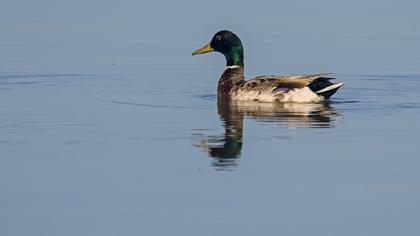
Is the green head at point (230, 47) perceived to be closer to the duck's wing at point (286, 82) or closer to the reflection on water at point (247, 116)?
the duck's wing at point (286, 82)

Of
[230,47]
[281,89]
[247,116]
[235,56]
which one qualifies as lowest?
[247,116]

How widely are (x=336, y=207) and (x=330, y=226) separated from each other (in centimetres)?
65

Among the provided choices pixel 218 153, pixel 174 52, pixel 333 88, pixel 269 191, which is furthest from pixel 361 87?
pixel 269 191

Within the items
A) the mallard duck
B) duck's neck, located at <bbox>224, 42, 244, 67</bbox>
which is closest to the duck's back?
the mallard duck

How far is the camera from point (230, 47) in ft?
62.7

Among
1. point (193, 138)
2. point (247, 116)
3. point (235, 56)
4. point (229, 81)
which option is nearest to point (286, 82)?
point (229, 81)

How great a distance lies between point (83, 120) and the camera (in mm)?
15117

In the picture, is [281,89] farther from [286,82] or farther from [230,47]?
[230,47]

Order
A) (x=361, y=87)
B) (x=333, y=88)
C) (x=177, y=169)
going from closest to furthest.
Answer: (x=177, y=169) < (x=333, y=88) < (x=361, y=87)

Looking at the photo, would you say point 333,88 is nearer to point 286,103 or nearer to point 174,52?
point 286,103

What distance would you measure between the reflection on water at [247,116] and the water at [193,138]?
0.9 inches

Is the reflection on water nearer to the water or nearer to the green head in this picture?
the water

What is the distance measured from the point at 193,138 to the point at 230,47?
544 centimetres

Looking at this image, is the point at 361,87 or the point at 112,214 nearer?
the point at 112,214
